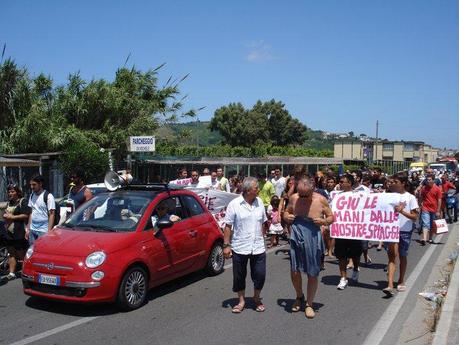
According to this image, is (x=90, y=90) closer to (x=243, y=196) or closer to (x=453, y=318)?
(x=243, y=196)

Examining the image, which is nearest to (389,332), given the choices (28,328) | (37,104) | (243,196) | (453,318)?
(453,318)

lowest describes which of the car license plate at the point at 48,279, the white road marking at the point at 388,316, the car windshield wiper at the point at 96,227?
the white road marking at the point at 388,316

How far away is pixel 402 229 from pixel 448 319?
1992 mm

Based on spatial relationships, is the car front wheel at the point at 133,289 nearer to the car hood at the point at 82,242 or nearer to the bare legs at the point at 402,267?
the car hood at the point at 82,242

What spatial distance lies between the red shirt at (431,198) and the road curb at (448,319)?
5631mm

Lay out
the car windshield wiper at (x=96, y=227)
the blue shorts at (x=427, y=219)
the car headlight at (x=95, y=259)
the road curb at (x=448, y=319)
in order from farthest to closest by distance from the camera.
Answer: the blue shorts at (x=427, y=219) < the car windshield wiper at (x=96, y=227) < the car headlight at (x=95, y=259) < the road curb at (x=448, y=319)

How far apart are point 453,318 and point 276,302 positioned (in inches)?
88.6

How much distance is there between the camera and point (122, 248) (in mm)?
6191

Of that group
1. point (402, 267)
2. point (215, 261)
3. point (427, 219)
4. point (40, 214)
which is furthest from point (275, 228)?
point (40, 214)

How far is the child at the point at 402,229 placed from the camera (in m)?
7.26

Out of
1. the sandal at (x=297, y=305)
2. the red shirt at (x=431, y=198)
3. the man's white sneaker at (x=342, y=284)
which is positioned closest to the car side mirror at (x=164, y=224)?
the sandal at (x=297, y=305)

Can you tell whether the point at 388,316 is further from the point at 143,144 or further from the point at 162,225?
the point at 143,144

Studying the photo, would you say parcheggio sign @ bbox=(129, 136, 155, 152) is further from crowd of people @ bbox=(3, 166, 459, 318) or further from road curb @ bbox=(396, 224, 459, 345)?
road curb @ bbox=(396, 224, 459, 345)

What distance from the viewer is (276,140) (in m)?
62.8
